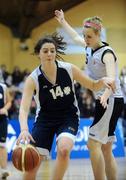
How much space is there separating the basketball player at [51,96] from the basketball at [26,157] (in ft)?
0.80

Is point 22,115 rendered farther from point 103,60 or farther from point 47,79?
point 103,60

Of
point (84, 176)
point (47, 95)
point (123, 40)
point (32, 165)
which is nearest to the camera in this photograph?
point (32, 165)

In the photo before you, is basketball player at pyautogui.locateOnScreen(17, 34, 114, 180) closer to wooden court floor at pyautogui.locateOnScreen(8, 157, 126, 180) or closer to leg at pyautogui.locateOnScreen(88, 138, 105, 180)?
leg at pyautogui.locateOnScreen(88, 138, 105, 180)

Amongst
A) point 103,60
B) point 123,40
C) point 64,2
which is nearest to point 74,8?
point 64,2

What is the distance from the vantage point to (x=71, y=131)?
5.22 metres

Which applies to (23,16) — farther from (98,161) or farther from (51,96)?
(51,96)

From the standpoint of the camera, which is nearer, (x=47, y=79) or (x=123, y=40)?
(x=47, y=79)

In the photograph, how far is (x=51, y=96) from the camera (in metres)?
5.30

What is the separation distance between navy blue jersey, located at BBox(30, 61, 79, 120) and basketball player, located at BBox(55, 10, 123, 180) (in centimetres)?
43

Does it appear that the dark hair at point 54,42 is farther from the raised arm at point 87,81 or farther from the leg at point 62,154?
the leg at point 62,154

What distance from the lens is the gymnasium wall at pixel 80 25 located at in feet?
66.1

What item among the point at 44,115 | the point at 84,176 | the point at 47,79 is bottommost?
the point at 84,176

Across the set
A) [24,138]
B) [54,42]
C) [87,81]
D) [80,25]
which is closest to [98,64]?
[87,81]

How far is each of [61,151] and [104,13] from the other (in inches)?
640
